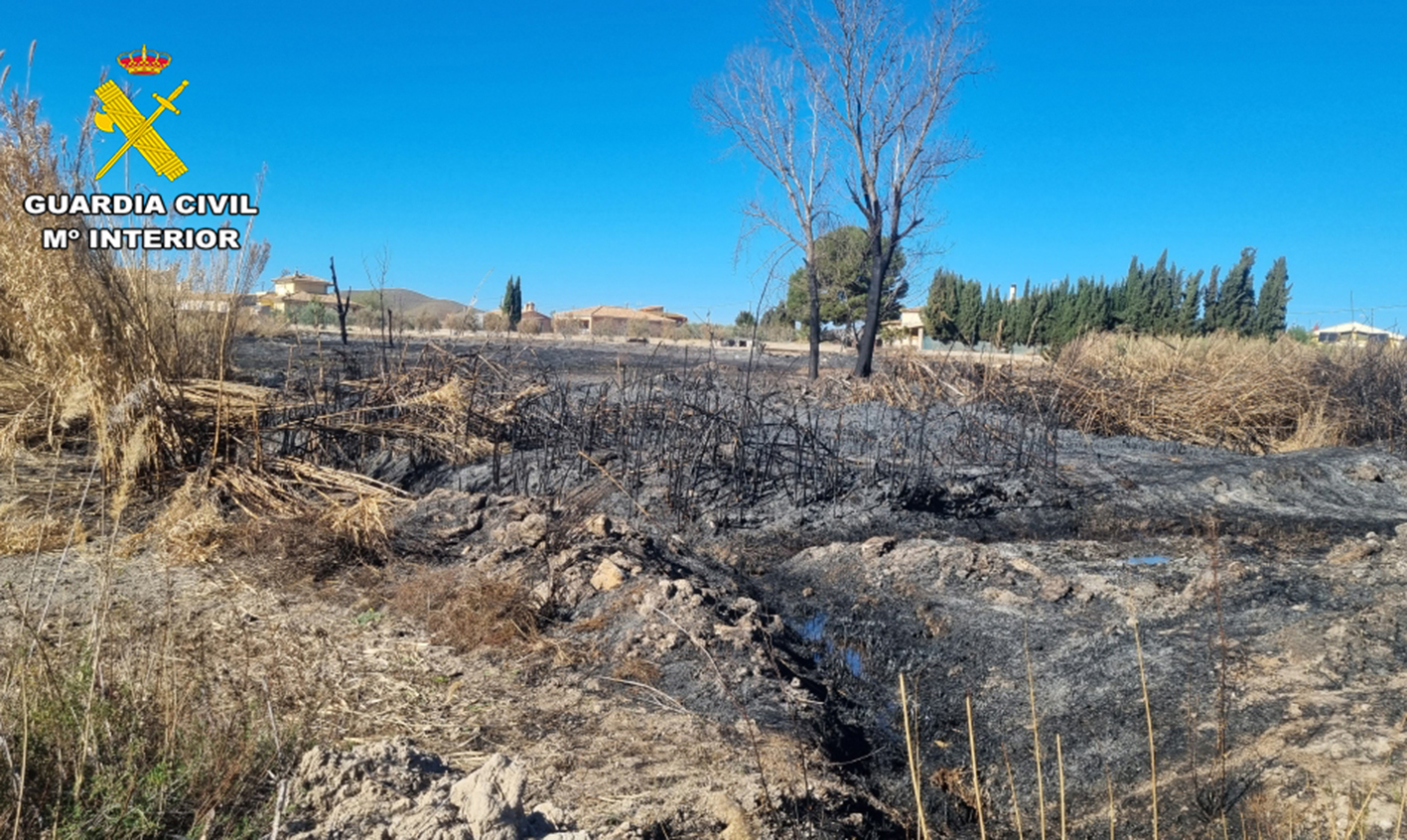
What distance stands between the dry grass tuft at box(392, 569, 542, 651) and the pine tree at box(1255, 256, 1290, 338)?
37.7m

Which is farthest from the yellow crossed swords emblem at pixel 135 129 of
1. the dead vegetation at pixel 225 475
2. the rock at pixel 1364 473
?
the rock at pixel 1364 473

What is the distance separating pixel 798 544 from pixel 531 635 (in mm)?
2783

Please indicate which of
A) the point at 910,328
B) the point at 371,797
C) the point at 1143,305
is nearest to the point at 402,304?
the point at 371,797

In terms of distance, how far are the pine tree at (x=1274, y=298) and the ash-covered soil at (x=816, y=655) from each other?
3273 cm

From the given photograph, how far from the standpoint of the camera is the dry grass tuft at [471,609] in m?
3.96

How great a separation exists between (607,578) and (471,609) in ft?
2.33

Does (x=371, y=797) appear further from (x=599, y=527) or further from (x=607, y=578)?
(x=599, y=527)

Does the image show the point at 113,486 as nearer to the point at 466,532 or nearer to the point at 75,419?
the point at 75,419

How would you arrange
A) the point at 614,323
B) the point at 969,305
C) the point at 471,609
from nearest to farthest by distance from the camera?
the point at 471,609
the point at 969,305
the point at 614,323

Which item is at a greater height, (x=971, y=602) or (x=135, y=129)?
(x=135, y=129)

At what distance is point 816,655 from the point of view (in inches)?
166

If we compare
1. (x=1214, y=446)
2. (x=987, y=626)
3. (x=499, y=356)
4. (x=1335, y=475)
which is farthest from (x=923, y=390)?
(x=987, y=626)

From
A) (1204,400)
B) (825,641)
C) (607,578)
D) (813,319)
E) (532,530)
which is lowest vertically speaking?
(825,641)

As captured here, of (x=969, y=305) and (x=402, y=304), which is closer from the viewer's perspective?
(x=402, y=304)
